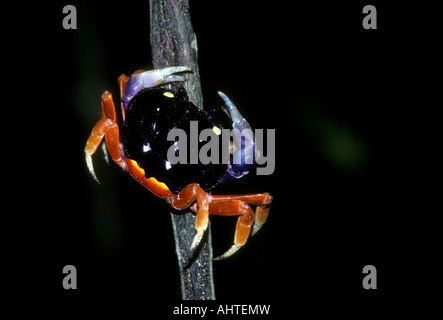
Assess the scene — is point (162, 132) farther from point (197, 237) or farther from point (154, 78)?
point (197, 237)

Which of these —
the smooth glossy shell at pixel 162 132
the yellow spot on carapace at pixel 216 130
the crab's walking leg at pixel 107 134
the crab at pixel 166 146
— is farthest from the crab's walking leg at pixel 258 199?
the crab's walking leg at pixel 107 134

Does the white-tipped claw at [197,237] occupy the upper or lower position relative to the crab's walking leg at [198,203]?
lower

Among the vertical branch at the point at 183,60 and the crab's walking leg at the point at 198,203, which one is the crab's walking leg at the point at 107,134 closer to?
the vertical branch at the point at 183,60

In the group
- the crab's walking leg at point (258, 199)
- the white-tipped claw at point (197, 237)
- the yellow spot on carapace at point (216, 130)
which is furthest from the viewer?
the crab's walking leg at point (258, 199)

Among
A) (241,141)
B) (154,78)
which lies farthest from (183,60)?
(241,141)

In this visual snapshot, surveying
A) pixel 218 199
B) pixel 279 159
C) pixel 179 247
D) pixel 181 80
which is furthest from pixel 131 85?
pixel 279 159

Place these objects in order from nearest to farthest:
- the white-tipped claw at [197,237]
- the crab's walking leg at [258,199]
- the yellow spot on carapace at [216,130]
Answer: the white-tipped claw at [197,237] < the yellow spot on carapace at [216,130] < the crab's walking leg at [258,199]

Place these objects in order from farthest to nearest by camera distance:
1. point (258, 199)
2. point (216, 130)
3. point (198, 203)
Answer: point (258, 199) < point (216, 130) < point (198, 203)

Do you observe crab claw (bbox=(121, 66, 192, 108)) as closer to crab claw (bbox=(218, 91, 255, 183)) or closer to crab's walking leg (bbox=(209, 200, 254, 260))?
crab claw (bbox=(218, 91, 255, 183))
